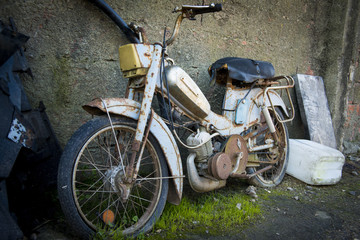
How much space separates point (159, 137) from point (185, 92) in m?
0.41

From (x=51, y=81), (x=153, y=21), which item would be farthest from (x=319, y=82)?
(x=51, y=81)

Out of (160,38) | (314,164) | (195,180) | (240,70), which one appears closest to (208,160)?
(195,180)

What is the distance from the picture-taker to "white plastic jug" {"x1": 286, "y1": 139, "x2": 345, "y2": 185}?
281cm

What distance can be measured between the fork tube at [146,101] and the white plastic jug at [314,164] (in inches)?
83.5

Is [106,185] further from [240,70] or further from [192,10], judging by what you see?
[240,70]

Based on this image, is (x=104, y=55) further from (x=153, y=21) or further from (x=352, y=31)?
(x=352, y=31)

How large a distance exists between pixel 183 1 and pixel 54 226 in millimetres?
2431

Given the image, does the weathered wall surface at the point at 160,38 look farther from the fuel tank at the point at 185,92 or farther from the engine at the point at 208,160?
the engine at the point at 208,160

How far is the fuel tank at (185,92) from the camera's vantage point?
6.00 ft

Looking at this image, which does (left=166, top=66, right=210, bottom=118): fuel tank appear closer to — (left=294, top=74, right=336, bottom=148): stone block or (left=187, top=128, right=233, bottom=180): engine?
(left=187, top=128, right=233, bottom=180): engine

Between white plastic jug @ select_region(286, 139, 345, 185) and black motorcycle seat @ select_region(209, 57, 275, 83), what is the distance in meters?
1.08

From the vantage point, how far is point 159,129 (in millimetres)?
1753

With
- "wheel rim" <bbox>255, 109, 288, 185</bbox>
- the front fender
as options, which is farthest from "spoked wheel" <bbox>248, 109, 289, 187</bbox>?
the front fender

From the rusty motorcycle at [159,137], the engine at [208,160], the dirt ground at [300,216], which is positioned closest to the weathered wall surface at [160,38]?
the rusty motorcycle at [159,137]
